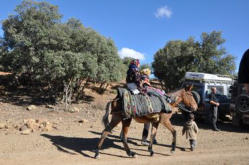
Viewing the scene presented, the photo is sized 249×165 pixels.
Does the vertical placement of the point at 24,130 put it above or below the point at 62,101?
below

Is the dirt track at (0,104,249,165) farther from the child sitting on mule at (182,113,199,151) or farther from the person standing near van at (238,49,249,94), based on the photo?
the person standing near van at (238,49,249,94)

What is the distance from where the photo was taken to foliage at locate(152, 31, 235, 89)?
2062 centimetres

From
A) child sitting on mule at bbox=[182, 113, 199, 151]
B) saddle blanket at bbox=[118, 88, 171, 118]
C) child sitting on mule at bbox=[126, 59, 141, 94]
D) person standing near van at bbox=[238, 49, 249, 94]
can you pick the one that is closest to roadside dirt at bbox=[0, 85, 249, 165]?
child sitting on mule at bbox=[182, 113, 199, 151]

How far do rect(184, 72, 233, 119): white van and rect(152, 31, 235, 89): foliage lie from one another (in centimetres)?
941

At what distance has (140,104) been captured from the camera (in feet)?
17.1

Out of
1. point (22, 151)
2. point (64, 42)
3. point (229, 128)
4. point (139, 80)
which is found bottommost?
point (22, 151)

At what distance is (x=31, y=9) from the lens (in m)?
15.5

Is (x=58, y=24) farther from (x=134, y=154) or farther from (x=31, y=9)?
(x=134, y=154)

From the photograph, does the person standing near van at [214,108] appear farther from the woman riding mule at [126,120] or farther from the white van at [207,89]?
the woman riding mule at [126,120]

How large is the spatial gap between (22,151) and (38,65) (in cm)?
1032

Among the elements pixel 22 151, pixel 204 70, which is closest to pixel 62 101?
pixel 22 151

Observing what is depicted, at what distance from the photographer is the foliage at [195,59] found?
20.6 meters

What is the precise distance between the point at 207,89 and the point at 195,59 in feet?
39.6

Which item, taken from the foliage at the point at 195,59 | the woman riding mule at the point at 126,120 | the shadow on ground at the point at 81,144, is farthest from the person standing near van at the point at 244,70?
the foliage at the point at 195,59
